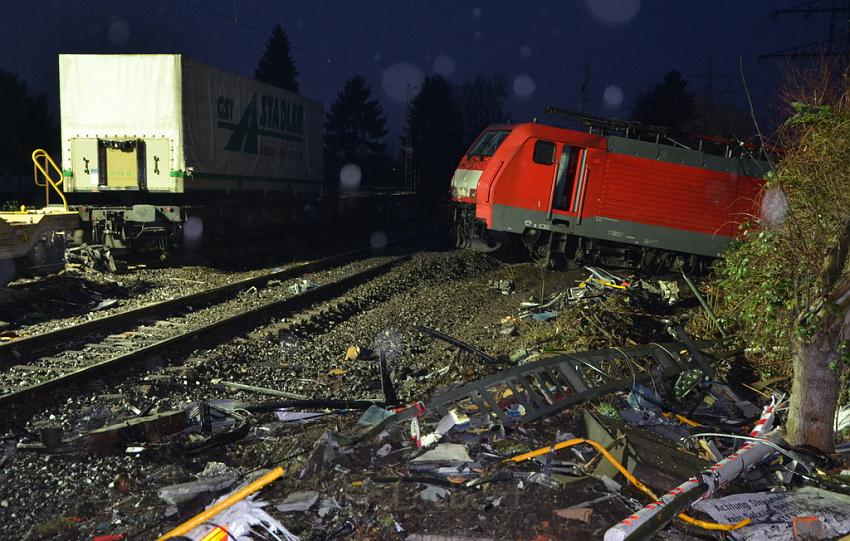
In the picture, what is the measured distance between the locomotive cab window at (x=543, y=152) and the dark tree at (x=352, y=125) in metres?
46.2

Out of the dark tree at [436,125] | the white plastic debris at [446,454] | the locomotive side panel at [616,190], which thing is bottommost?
the white plastic debris at [446,454]

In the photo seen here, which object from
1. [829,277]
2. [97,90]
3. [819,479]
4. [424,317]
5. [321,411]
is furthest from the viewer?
[97,90]

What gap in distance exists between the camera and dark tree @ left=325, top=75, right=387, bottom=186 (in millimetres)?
58781

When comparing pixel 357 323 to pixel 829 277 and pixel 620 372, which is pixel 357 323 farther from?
pixel 829 277

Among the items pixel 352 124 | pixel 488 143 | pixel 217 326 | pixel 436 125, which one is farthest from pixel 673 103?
pixel 217 326

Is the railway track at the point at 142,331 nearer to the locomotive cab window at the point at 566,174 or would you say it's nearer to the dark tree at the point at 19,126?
the locomotive cab window at the point at 566,174

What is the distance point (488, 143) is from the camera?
14906 mm

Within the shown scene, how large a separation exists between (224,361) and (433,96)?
160 feet

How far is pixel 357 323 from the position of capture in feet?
33.4

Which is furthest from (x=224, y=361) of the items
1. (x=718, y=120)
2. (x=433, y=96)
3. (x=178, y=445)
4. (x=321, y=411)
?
(x=433, y=96)

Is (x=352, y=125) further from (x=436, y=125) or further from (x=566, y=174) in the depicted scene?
(x=566, y=174)

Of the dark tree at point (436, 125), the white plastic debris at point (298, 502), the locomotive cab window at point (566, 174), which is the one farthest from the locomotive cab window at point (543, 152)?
the dark tree at point (436, 125)

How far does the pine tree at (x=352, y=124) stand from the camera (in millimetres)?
58781

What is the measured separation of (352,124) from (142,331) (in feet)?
171
